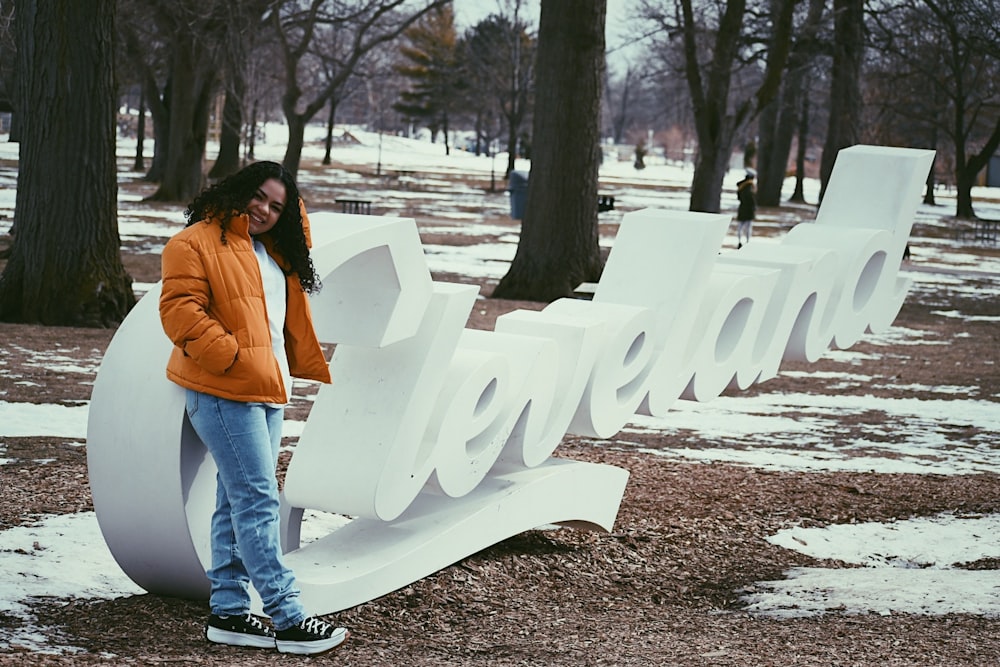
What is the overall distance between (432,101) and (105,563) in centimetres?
8482

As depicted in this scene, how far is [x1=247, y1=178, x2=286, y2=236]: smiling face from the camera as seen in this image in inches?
183

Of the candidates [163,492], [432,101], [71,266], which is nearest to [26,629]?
[163,492]

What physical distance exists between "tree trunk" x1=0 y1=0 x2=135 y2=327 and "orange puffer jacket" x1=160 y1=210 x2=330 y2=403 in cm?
906

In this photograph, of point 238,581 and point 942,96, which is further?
point 942,96

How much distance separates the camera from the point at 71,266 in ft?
43.8

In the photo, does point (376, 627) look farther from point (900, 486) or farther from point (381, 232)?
point (900, 486)

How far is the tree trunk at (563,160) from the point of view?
16.8 m

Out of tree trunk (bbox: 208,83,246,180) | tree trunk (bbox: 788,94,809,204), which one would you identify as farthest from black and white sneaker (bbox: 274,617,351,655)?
tree trunk (bbox: 788,94,809,204)

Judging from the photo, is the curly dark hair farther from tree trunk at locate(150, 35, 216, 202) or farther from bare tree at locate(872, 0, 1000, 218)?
bare tree at locate(872, 0, 1000, 218)

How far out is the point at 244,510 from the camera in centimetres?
468

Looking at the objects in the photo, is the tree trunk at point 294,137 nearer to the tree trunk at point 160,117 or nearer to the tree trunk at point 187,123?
the tree trunk at point 187,123

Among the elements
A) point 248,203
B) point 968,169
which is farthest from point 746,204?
point 248,203

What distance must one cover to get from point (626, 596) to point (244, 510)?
221 cm

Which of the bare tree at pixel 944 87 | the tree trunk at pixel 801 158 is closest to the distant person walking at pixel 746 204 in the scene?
the bare tree at pixel 944 87
